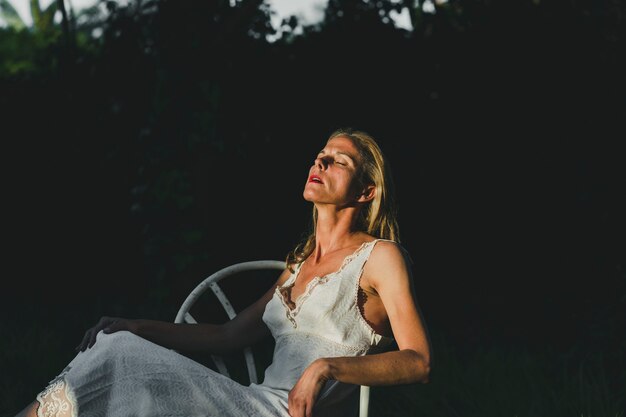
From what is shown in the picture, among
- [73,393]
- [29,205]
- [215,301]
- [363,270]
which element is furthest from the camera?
[29,205]

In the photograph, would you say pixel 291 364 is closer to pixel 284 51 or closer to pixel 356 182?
pixel 356 182

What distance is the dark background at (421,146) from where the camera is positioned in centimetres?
419

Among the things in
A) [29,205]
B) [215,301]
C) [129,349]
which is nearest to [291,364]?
[129,349]

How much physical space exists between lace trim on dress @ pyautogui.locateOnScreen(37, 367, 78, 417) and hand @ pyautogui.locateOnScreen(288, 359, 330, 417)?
531 mm

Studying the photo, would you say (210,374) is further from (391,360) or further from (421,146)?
(421,146)

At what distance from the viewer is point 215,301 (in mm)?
4105

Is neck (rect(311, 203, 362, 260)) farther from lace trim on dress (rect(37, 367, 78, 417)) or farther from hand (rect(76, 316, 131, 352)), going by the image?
lace trim on dress (rect(37, 367, 78, 417))

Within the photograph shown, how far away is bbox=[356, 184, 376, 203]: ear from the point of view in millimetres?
2626

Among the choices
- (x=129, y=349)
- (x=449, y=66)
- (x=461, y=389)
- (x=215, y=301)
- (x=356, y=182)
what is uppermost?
(x=449, y=66)

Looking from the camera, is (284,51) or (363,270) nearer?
(363,270)

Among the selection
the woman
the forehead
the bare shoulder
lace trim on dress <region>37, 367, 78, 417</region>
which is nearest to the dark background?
the woman

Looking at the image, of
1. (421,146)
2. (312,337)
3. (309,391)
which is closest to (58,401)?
(309,391)

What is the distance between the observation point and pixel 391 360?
6.83ft

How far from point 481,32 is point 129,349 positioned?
317 cm
